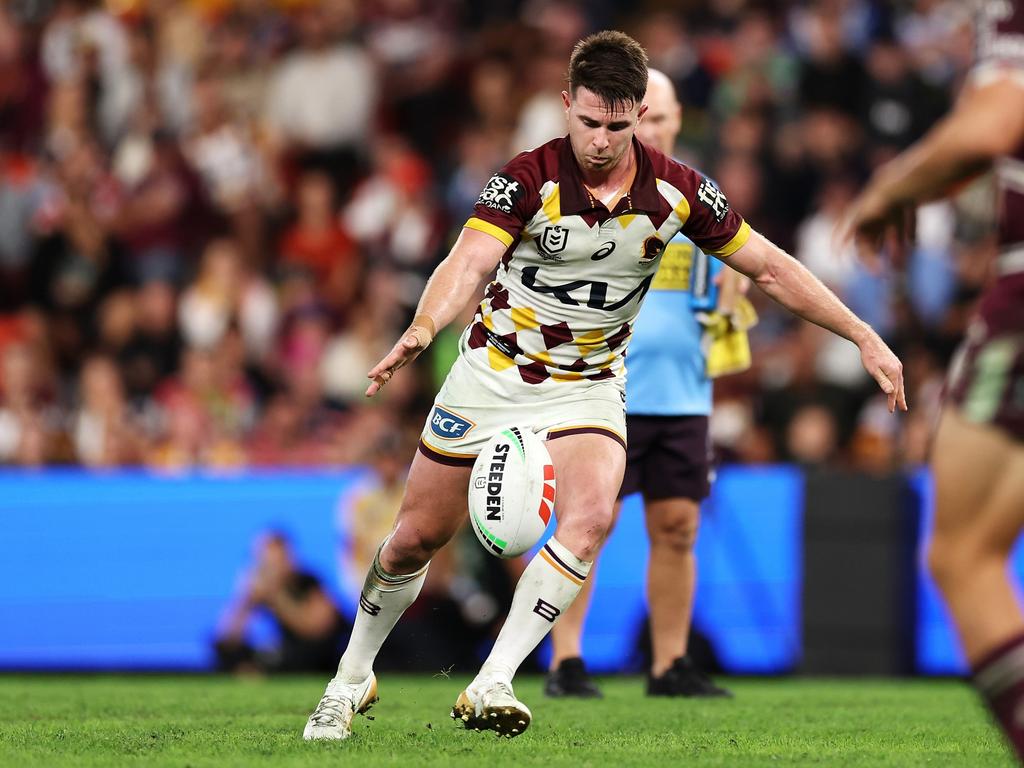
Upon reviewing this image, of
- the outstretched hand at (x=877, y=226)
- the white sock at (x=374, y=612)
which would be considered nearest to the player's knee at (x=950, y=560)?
→ the outstretched hand at (x=877, y=226)

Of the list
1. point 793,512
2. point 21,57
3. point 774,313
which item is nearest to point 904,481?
point 793,512

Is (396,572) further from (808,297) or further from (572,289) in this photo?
(808,297)

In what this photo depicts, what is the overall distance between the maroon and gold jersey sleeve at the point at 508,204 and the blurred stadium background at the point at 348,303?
14.1ft

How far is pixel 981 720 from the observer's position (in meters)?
7.11

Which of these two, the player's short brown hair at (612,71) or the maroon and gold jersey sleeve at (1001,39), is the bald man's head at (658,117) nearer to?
the player's short brown hair at (612,71)

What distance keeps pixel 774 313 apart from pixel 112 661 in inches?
239

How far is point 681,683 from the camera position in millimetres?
8273

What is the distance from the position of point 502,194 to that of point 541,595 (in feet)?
4.69

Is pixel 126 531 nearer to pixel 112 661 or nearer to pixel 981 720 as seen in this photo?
pixel 112 661

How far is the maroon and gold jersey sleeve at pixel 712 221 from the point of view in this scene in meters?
6.16

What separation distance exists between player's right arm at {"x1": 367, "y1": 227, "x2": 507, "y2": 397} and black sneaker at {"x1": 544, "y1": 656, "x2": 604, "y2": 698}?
2.98m

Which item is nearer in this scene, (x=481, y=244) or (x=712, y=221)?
(x=481, y=244)

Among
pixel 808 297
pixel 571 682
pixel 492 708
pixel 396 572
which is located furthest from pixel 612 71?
pixel 571 682

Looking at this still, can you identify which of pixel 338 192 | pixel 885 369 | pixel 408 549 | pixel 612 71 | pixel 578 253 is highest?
pixel 338 192
